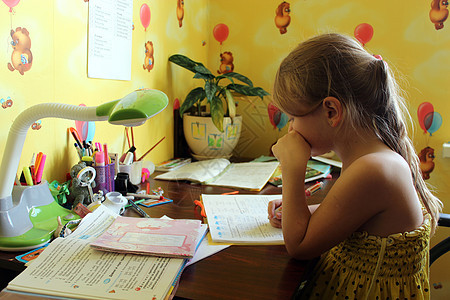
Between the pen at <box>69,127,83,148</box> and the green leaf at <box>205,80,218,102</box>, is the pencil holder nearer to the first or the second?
the pen at <box>69,127,83,148</box>

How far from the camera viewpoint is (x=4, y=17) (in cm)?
81

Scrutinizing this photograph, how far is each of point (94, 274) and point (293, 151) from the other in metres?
0.47

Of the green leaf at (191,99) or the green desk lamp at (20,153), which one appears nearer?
the green desk lamp at (20,153)

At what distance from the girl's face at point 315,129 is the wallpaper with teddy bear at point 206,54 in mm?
631

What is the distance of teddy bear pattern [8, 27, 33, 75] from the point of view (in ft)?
2.76

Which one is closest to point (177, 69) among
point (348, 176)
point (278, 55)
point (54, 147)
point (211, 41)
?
point (211, 41)

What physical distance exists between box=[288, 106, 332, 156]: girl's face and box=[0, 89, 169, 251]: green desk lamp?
310mm

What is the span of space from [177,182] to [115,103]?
0.58 m

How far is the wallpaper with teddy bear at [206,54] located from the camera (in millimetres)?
896

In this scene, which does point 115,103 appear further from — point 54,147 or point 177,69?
point 177,69

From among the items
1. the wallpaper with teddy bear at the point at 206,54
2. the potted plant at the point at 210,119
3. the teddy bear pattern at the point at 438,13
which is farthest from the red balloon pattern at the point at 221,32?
the teddy bear pattern at the point at 438,13

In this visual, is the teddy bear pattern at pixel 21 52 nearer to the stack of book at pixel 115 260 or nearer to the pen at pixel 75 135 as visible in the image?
the pen at pixel 75 135

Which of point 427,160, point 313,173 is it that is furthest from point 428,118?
point 313,173

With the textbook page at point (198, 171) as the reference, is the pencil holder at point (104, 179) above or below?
above
